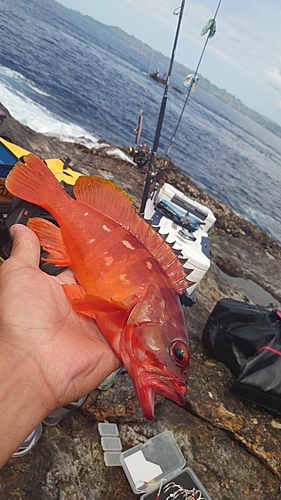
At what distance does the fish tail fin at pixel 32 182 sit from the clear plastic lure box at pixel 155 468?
2.94 meters

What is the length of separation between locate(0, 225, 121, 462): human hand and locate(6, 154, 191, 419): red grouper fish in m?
0.16

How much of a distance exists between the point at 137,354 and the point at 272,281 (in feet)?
33.8

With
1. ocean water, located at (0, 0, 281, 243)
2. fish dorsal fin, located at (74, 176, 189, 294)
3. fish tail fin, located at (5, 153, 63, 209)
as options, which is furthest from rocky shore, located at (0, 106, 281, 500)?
ocean water, located at (0, 0, 281, 243)

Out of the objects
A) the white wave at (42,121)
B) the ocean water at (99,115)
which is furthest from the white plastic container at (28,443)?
the ocean water at (99,115)

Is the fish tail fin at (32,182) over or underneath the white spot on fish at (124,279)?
over

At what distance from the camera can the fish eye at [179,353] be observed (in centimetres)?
216

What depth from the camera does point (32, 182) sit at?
2.75 meters

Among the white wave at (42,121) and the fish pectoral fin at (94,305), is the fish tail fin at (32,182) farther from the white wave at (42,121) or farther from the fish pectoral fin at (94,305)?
the white wave at (42,121)

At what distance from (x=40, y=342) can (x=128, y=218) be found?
1.30m

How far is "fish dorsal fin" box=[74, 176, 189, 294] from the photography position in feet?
8.80

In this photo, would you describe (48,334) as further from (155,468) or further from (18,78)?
(18,78)

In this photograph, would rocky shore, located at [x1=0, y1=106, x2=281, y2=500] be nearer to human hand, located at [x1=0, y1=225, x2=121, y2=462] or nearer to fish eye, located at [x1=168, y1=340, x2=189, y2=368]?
human hand, located at [x1=0, y1=225, x2=121, y2=462]

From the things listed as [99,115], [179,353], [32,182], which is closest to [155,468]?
[179,353]

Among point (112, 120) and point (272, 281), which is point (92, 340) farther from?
point (112, 120)
